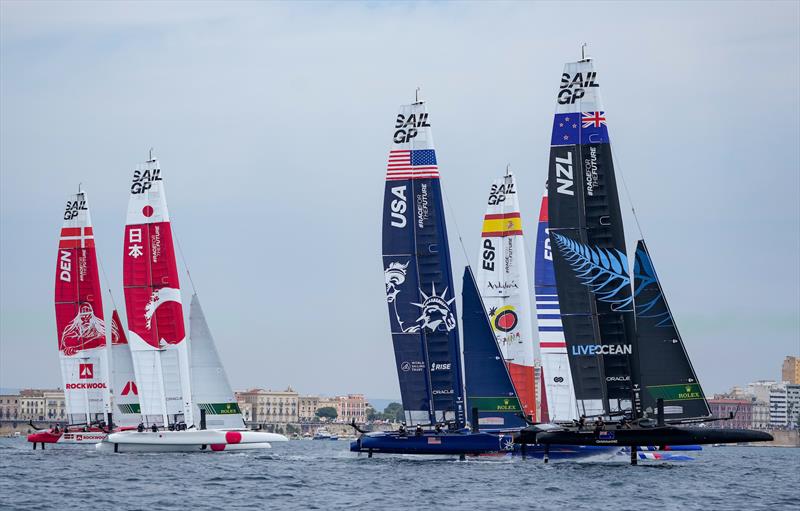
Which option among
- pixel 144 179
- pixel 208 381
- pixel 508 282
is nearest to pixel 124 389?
pixel 208 381

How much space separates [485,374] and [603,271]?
5.02 m

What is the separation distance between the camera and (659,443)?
38250 millimetres

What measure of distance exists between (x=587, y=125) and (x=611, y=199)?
2228 mm

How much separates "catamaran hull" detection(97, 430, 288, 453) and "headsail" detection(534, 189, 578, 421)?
11283 mm

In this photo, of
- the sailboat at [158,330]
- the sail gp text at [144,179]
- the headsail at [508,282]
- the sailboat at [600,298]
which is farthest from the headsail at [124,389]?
the sailboat at [600,298]

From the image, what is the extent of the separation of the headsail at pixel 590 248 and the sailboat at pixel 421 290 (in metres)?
3.39

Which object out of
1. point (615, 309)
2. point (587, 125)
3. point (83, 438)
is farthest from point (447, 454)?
point (83, 438)

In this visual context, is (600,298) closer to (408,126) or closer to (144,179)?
(408,126)

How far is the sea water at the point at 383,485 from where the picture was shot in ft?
100.0

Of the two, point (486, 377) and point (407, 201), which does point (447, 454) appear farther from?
point (407, 201)

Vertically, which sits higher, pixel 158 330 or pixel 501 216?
pixel 501 216

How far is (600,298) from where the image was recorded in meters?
40.8

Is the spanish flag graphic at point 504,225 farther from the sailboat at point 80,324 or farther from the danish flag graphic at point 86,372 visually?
the danish flag graphic at point 86,372

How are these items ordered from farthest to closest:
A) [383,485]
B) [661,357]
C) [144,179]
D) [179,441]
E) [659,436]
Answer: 1. [144,179]
2. [179,441]
3. [661,357]
4. [659,436]
5. [383,485]
